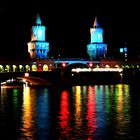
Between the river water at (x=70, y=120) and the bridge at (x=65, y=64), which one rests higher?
the bridge at (x=65, y=64)

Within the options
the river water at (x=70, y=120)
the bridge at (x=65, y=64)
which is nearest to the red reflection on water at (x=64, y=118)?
the river water at (x=70, y=120)

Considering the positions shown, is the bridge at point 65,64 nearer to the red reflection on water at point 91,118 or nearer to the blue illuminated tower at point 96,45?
the blue illuminated tower at point 96,45

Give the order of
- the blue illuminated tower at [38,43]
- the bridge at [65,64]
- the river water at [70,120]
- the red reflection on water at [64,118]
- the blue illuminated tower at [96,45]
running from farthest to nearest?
the blue illuminated tower at [96,45] < the blue illuminated tower at [38,43] < the bridge at [65,64] < the red reflection on water at [64,118] < the river water at [70,120]

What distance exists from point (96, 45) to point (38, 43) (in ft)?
37.0

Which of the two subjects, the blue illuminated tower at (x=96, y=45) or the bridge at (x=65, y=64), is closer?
the bridge at (x=65, y=64)

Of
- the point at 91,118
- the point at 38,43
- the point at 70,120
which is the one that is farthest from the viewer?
the point at 38,43

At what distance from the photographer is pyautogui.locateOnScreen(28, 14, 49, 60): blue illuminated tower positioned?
10960 centimetres

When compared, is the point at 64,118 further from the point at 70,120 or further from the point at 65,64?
the point at 65,64

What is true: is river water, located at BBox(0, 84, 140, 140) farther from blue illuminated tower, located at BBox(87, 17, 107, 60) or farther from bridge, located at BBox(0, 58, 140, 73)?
blue illuminated tower, located at BBox(87, 17, 107, 60)

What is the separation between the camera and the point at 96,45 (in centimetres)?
11394

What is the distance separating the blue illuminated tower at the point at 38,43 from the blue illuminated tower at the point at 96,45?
29.0ft

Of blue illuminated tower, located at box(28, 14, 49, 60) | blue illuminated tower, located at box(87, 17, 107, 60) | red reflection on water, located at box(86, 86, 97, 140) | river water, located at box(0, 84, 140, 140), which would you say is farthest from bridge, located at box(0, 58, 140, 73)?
red reflection on water, located at box(86, 86, 97, 140)

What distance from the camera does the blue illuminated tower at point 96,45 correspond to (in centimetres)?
11394

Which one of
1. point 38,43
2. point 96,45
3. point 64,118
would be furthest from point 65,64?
point 64,118
